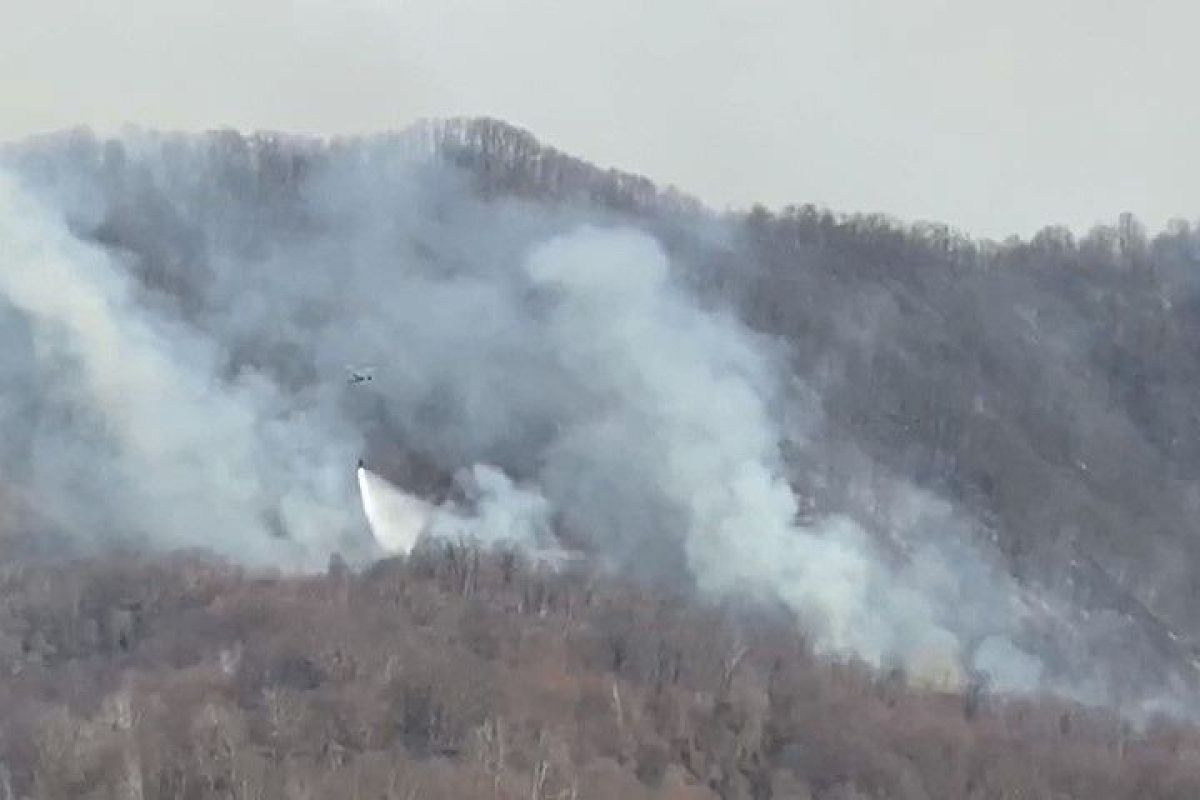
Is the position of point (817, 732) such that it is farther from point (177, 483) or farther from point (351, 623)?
point (177, 483)

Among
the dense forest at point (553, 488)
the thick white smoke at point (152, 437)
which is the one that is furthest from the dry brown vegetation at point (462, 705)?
the thick white smoke at point (152, 437)

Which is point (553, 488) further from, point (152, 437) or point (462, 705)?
point (462, 705)

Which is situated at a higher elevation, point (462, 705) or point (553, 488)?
point (462, 705)

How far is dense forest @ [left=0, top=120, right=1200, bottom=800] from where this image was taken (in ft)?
117

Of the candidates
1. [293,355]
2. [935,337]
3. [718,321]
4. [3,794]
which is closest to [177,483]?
[293,355]

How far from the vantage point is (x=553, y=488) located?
6084 centimetres

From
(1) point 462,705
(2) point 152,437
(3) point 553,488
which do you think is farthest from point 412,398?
(1) point 462,705

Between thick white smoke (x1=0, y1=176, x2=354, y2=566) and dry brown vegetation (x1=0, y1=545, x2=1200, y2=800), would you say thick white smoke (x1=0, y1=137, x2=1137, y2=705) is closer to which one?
thick white smoke (x1=0, y1=176, x2=354, y2=566)

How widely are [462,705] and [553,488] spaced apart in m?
26.1

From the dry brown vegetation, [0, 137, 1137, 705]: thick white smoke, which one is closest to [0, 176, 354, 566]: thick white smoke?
[0, 137, 1137, 705]: thick white smoke

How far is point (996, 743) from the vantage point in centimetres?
3922

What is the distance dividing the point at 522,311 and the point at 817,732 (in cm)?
3201

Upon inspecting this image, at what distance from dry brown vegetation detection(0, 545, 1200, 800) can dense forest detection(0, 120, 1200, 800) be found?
12 cm

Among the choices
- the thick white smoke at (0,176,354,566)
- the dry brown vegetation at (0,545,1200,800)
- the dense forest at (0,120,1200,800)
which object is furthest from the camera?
the thick white smoke at (0,176,354,566)
